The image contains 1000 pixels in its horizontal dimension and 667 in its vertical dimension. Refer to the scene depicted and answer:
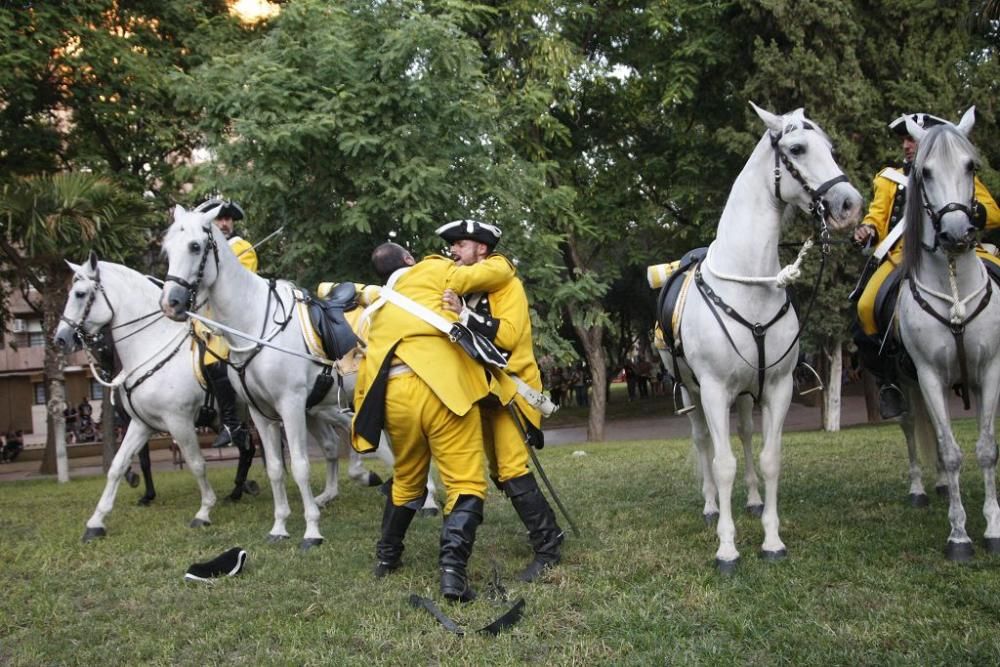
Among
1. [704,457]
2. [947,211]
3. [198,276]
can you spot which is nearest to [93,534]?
[198,276]

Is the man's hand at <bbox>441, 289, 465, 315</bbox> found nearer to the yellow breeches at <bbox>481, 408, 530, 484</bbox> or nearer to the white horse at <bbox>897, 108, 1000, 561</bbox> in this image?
the yellow breeches at <bbox>481, 408, 530, 484</bbox>

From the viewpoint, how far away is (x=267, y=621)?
5.09m

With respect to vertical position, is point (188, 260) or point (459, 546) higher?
point (188, 260)

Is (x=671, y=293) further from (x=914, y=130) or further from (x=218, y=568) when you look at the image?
(x=218, y=568)

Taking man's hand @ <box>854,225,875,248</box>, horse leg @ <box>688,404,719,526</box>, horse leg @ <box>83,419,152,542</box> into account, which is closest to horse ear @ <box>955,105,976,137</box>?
man's hand @ <box>854,225,875,248</box>

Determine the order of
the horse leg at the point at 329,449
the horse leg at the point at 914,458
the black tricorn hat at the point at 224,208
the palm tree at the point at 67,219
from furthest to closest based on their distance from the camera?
1. the palm tree at the point at 67,219
2. the horse leg at the point at 329,449
3. the black tricorn hat at the point at 224,208
4. the horse leg at the point at 914,458

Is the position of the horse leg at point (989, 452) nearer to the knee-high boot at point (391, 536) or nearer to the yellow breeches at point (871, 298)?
the yellow breeches at point (871, 298)

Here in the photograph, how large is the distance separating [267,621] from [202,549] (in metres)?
2.63

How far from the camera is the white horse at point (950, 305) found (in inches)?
207

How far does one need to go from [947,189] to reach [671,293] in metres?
2.20

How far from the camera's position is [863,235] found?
21.3 feet

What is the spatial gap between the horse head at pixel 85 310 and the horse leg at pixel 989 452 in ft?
26.6

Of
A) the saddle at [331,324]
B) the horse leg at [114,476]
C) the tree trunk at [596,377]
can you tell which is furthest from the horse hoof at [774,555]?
the tree trunk at [596,377]

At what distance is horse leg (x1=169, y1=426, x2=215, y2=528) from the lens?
29.2 ft
